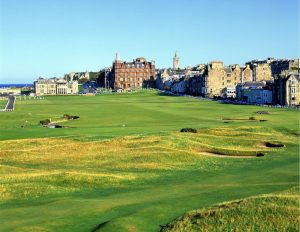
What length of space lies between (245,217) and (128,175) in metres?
19.2

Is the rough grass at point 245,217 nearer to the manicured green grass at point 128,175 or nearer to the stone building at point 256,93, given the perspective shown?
the manicured green grass at point 128,175

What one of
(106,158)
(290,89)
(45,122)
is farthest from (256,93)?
(106,158)

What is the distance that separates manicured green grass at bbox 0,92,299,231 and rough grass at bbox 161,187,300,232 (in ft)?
5.81

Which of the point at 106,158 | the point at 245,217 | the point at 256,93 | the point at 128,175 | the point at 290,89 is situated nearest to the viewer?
the point at 245,217

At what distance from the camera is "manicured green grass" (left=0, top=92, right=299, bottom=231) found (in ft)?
97.8

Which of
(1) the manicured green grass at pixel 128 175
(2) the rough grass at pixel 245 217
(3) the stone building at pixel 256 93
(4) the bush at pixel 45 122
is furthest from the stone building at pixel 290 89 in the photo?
(2) the rough grass at pixel 245 217

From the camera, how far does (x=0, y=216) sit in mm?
30391

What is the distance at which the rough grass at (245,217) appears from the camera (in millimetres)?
26125

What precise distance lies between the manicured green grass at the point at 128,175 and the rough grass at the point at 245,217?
1770mm

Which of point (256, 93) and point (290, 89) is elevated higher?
point (290, 89)

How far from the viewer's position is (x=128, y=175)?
147 ft

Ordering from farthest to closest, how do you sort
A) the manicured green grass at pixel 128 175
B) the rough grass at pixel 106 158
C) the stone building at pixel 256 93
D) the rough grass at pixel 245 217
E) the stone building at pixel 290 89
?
1. the stone building at pixel 256 93
2. the stone building at pixel 290 89
3. the rough grass at pixel 106 158
4. the manicured green grass at pixel 128 175
5. the rough grass at pixel 245 217

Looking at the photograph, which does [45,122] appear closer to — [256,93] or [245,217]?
[245,217]

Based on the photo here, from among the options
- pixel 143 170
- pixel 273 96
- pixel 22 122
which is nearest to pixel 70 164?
pixel 143 170
